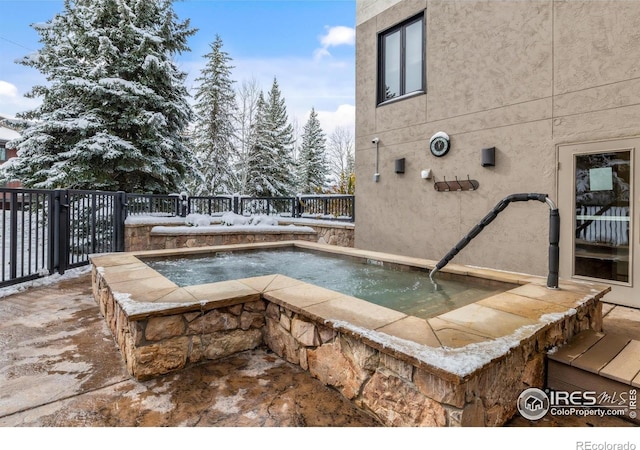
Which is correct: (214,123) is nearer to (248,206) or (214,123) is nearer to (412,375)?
(248,206)

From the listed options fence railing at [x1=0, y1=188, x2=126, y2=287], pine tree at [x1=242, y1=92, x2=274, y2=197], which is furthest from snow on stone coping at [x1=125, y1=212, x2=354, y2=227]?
pine tree at [x1=242, y1=92, x2=274, y2=197]

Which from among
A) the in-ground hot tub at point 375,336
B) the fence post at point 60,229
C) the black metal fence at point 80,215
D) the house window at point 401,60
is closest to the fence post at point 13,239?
the black metal fence at point 80,215

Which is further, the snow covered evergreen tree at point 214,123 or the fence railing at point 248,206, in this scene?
the snow covered evergreen tree at point 214,123

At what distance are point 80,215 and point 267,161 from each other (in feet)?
36.5

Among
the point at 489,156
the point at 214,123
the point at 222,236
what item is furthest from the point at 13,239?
the point at 214,123

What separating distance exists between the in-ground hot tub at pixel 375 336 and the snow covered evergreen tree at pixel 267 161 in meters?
14.1

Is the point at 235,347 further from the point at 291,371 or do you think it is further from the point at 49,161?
the point at 49,161

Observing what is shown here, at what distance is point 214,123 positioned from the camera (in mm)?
15875

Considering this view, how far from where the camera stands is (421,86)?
5105 millimetres

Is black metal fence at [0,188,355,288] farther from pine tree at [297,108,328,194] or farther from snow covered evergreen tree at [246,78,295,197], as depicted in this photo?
pine tree at [297,108,328,194]

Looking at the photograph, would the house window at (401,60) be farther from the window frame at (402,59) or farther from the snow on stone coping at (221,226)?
the snow on stone coping at (221,226)

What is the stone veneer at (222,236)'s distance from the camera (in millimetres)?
5918

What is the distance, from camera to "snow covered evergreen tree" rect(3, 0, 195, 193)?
777 cm
